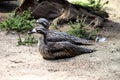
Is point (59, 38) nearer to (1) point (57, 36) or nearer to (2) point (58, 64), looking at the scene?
(1) point (57, 36)

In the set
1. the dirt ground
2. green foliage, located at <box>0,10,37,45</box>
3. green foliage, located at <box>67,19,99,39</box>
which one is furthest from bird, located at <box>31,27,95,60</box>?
green foliage, located at <box>0,10,37,45</box>

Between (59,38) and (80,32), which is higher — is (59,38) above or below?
above

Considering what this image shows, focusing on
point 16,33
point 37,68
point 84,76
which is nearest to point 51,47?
point 37,68

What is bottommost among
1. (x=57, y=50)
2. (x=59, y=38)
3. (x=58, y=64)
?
(x=58, y=64)

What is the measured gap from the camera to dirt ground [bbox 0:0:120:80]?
5727 millimetres

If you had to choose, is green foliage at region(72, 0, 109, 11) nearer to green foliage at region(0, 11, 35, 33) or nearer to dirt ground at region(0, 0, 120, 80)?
green foliage at region(0, 11, 35, 33)

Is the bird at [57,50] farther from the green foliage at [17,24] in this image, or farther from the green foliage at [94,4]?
the green foliage at [94,4]

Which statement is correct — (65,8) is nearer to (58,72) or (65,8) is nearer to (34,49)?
(34,49)

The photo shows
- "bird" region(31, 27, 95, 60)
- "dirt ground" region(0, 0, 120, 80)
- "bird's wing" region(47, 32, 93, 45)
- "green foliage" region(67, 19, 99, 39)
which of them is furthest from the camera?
"green foliage" region(67, 19, 99, 39)

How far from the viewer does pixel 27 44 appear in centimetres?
741

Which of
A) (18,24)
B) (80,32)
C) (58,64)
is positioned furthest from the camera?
(18,24)

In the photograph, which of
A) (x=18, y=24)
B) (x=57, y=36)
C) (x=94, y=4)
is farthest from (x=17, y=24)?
(x=94, y=4)

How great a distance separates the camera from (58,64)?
632cm

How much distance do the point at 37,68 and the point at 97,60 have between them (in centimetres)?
104
